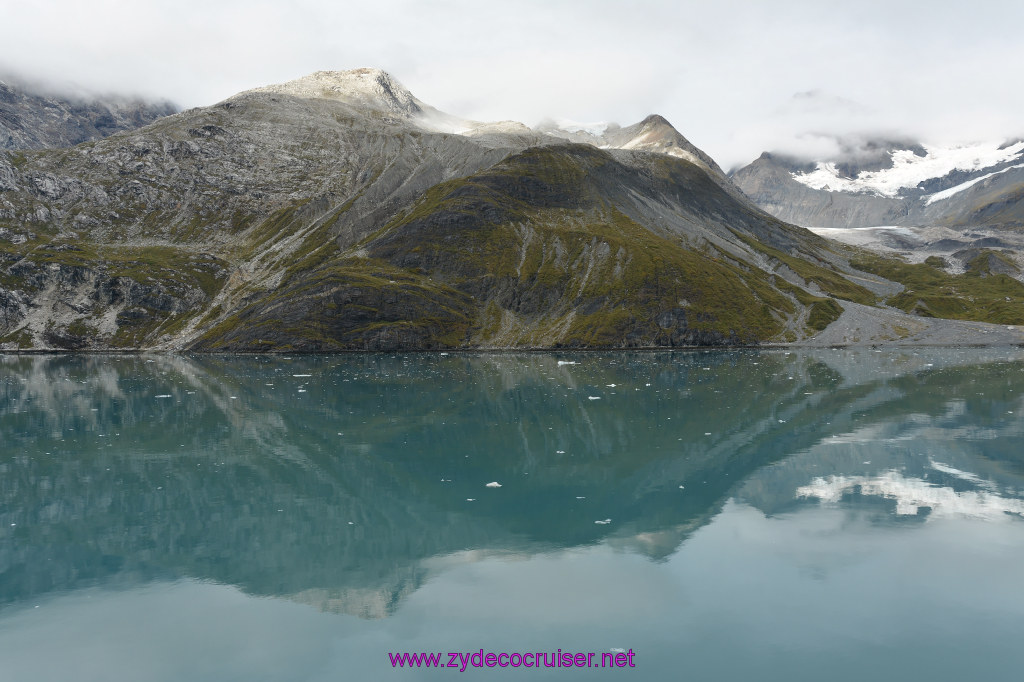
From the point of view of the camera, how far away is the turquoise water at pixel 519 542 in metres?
19.2

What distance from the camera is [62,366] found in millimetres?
131250

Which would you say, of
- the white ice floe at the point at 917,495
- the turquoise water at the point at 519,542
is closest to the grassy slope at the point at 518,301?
the turquoise water at the point at 519,542

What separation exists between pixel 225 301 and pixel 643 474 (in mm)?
189236

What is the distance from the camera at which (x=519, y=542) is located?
27688 mm

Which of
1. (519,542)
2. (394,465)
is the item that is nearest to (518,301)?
(394,465)

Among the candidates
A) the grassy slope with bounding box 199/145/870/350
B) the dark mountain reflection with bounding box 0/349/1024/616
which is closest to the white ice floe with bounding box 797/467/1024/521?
the dark mountain reflection with bounding box 0/349/1024/616

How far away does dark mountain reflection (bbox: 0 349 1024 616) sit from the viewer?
27156 mm

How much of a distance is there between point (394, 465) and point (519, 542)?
17.0 metres

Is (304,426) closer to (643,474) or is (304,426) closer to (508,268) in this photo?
(643,474)

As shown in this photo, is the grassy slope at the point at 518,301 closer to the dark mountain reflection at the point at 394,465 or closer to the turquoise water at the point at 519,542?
the dark mountain reflection at the point at 394,465

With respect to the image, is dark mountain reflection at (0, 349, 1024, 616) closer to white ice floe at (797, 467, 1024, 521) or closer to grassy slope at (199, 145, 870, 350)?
white ice floe at (797, 467, 1024, 521)

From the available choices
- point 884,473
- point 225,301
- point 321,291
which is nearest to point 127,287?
point 225,301

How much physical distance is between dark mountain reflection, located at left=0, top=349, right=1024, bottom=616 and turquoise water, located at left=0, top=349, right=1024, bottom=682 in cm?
26

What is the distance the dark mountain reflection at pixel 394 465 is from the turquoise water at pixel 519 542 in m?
0.26
